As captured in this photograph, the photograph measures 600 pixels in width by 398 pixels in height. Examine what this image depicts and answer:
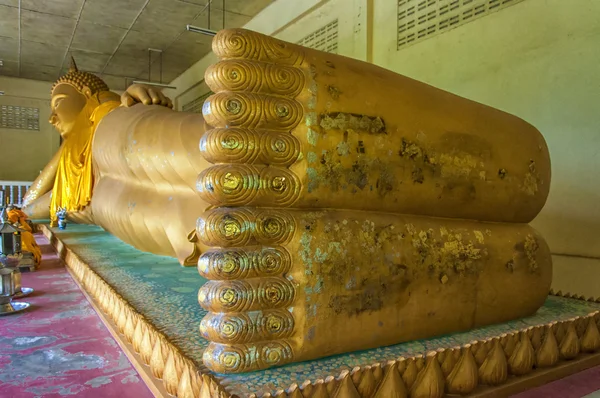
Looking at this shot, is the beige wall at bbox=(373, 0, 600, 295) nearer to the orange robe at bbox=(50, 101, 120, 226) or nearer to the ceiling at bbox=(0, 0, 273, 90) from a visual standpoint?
the orange robe at bbox=(50, 101, 120, 226)

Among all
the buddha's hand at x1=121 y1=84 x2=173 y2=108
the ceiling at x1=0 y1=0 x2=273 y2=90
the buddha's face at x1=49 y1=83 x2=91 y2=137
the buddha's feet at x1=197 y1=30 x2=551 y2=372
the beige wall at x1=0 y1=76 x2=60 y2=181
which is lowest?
the buddha's feet at x1=197 y1=30 x2=551 y2=372

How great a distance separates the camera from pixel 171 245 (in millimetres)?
1473

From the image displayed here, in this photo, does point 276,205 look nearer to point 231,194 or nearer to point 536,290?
point 231,194

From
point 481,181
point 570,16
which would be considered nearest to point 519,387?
point 481,181

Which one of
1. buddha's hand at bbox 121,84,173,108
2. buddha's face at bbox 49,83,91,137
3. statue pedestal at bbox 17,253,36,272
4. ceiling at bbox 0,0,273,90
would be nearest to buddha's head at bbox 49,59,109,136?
buddha's face at bbox 49,83,91,137

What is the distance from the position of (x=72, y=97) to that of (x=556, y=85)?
9.81 ft

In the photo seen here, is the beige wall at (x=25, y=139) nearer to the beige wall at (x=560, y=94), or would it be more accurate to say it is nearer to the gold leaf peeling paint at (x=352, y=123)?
the beige wall at (x=560, y=94)

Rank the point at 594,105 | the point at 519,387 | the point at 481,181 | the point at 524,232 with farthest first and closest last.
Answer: the point at 594,105
the point at 524,232
the point at 481,181
the point at 519,387

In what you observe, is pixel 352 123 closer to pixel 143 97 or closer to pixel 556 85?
pixel 143 97

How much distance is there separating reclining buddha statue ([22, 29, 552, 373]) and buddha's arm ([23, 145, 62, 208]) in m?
2.72

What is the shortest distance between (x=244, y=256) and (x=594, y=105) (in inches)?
93.5

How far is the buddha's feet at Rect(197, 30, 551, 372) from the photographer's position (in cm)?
69

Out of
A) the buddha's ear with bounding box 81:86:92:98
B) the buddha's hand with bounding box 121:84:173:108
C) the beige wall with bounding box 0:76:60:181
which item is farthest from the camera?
the beige wall with bounding box 0:76:60:181

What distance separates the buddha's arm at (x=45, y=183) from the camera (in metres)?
3.04
